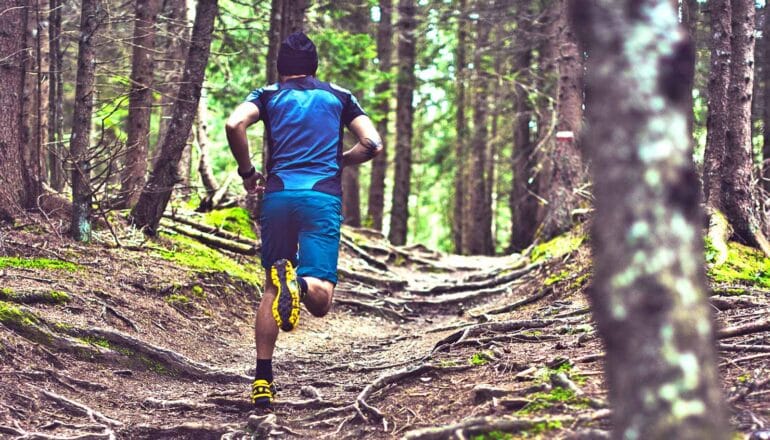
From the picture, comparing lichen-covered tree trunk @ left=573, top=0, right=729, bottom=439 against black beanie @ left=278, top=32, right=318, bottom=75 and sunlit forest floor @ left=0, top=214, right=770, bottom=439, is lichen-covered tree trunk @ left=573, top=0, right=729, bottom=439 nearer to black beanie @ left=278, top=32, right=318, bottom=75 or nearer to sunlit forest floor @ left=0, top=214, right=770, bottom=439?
sunlit forest floor @ left=0, top=214, right=770, bottom=439

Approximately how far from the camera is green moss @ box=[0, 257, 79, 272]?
721 cm

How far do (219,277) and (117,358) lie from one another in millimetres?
3215

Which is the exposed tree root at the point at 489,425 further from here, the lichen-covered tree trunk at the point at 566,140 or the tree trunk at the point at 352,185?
the tree trunk at the point at 352,185

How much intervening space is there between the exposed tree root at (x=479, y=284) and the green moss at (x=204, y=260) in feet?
9.70

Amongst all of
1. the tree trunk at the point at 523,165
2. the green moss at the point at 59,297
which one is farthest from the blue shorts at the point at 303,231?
the tree trunk at the point at 523,165

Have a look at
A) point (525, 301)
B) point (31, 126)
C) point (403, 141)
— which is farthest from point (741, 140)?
point (403, 141)

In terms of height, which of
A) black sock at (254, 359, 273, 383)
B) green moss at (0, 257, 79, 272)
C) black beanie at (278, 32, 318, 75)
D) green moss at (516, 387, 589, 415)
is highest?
black beanie at (278, 32, 318, 75)

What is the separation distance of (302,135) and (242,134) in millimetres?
420

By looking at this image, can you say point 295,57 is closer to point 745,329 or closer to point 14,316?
point 14,316

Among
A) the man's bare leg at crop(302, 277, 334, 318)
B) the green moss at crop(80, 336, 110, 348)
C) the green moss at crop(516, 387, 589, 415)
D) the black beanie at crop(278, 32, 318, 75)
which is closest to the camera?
the green moss at crop(516, 387, 589, 415)

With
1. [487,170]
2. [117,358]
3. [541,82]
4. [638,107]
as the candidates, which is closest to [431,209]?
[487,170]

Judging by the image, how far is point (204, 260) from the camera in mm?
9922

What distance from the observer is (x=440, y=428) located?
387 centimetres

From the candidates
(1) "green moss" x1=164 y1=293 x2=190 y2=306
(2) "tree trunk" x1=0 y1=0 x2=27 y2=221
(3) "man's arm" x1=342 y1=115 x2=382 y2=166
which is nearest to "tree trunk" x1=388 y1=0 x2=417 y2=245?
(1) "green moss" x1=164 y1=293 x2=190 y2=306
